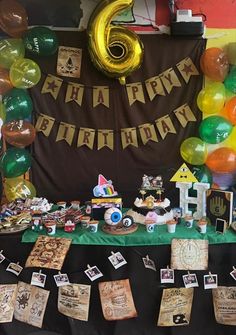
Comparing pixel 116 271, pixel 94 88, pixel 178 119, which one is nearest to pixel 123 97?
pixel 94 88

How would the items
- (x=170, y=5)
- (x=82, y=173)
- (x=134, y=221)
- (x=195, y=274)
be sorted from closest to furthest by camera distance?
1. (x=195, y=274)
2. (x=134, y=221)
3. (x=170, y=5)
4. (x=82, y=173)

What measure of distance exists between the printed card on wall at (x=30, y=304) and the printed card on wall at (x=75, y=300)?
11 centimetres

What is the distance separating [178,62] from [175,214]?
3.87ft

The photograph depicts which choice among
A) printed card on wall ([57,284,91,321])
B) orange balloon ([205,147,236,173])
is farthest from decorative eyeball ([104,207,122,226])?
orange balloon ([205,147,236,173])

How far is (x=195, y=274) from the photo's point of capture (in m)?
2.10

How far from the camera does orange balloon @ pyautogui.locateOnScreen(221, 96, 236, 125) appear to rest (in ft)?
8.97

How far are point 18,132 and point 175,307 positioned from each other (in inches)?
59.5

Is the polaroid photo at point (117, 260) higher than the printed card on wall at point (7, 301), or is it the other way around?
the polaroid photo at point (117, 260)

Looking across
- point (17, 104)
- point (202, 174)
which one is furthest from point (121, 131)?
point (17, 104)

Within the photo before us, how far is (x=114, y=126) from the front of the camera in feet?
9.47

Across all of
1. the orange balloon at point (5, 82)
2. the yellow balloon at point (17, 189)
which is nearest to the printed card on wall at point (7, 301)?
the yellow balloon at point (17, 189)

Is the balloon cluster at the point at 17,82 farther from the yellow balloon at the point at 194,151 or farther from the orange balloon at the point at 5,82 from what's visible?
the yellow balloon at the point at 194,151

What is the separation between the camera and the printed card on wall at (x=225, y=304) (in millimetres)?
2084

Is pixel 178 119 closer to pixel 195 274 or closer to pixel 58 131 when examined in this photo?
pixel 58 131
